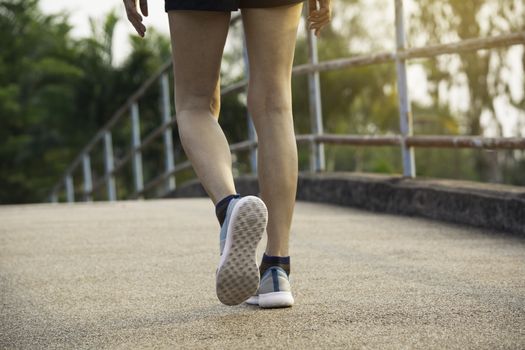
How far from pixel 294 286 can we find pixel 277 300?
0.96 feet

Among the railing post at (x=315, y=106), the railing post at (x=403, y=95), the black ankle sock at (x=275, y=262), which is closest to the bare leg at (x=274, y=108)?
the black ankle sock at (x=275, y=262)

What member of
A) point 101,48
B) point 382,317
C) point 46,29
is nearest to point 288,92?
point 382,317

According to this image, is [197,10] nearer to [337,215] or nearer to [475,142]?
[475,142]

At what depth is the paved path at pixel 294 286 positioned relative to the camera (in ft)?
5.38

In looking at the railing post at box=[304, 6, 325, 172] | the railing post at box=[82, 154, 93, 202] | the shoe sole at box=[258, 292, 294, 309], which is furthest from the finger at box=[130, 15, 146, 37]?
the railing post at box=[82, 154, 93, 202]

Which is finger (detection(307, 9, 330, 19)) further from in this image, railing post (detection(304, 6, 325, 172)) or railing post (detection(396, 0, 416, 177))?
railing post (detection(304, 6, 325, 172))

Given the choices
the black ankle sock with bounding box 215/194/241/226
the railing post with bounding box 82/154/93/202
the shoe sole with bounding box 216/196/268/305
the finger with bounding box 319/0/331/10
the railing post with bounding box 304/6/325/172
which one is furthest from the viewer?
the railing post with bounding box 82/154/93/202

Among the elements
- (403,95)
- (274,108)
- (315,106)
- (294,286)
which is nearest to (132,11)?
(274,108)

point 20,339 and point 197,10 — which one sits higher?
point 197,10

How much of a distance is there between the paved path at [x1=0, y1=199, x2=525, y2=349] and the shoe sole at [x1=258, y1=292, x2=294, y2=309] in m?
0.02

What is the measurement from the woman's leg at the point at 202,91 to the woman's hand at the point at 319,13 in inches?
10.0

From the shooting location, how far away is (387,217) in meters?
3.76

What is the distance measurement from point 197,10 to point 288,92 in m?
0.31

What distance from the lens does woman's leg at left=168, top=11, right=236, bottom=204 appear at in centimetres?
195
